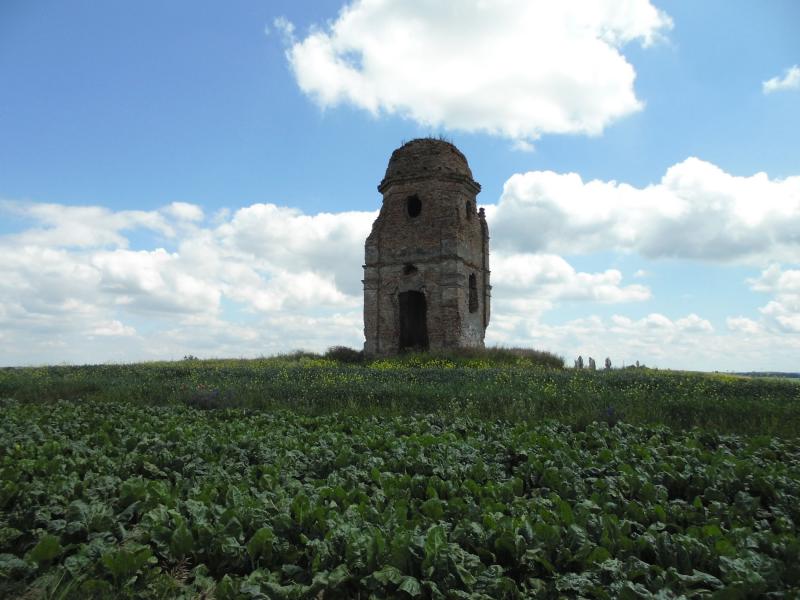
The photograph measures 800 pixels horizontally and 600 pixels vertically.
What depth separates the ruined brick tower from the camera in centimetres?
2548

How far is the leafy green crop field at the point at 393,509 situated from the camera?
12.0 feet

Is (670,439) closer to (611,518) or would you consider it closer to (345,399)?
(611,518)

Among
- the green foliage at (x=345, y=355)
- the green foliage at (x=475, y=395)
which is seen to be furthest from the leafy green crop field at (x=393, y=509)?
the green foliage at (x=345, y=355)

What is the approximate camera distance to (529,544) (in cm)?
403

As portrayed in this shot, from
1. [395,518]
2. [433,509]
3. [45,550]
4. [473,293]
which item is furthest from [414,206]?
[45,550]

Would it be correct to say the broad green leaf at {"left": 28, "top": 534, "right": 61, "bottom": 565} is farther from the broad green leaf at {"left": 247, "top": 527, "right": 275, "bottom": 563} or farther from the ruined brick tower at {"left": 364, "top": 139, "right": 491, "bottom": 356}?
the ruined brick tower at {"left": 364, "top": 139, "right": 491, "bottom": 356}

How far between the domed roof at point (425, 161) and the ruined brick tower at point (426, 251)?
0.16 feet

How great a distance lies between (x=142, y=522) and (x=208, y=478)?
1383 millimetres

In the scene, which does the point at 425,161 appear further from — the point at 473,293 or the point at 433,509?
the point at 433,509

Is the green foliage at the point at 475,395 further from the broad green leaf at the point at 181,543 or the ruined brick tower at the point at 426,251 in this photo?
the ruined brick tower at the point at 426,251

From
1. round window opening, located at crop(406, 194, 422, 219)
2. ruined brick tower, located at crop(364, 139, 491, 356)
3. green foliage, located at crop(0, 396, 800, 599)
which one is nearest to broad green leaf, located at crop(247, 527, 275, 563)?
green foliage, located at crop(0, 396, 800, 599)

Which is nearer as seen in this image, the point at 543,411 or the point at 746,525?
the point at 746,525

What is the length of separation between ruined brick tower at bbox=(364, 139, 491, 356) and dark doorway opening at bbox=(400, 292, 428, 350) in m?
0.83

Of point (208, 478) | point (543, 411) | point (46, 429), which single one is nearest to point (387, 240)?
point (543, 411)
